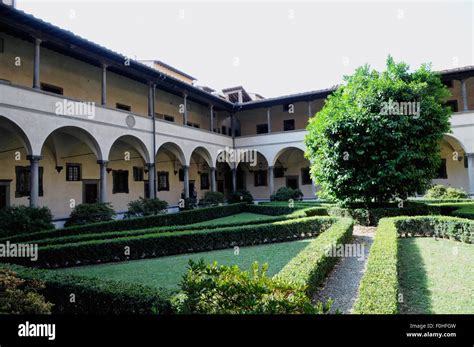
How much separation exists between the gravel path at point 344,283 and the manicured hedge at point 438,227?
7.49 feet

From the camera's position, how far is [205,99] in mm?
23078

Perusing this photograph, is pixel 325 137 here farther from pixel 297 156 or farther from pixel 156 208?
pixel 297 156

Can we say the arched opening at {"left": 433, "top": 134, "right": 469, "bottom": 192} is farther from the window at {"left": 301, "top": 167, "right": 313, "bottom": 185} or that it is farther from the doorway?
the doorway

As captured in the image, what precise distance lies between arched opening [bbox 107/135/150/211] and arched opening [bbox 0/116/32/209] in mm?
4827

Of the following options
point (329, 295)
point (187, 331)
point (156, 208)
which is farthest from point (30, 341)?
point (156, 208)

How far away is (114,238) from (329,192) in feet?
28.4

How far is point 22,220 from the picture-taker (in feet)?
34.8

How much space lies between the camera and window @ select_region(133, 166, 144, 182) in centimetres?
2159

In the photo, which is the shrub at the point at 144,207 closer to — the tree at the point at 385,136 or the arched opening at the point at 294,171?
the tree at the point at 385,136

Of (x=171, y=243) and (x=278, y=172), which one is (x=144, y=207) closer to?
(x=171, y=243)

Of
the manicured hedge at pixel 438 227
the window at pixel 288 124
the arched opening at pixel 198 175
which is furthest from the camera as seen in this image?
the window at pixel 288 124

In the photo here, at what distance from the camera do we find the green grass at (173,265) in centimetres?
715

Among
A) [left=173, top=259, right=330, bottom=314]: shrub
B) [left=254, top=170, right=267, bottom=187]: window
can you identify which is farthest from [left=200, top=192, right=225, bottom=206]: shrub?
[left=173, top=259, right=330, bottom=314]: shrub

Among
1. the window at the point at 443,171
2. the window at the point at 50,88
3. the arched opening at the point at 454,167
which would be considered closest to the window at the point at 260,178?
the arched opening at the point at 454,167
